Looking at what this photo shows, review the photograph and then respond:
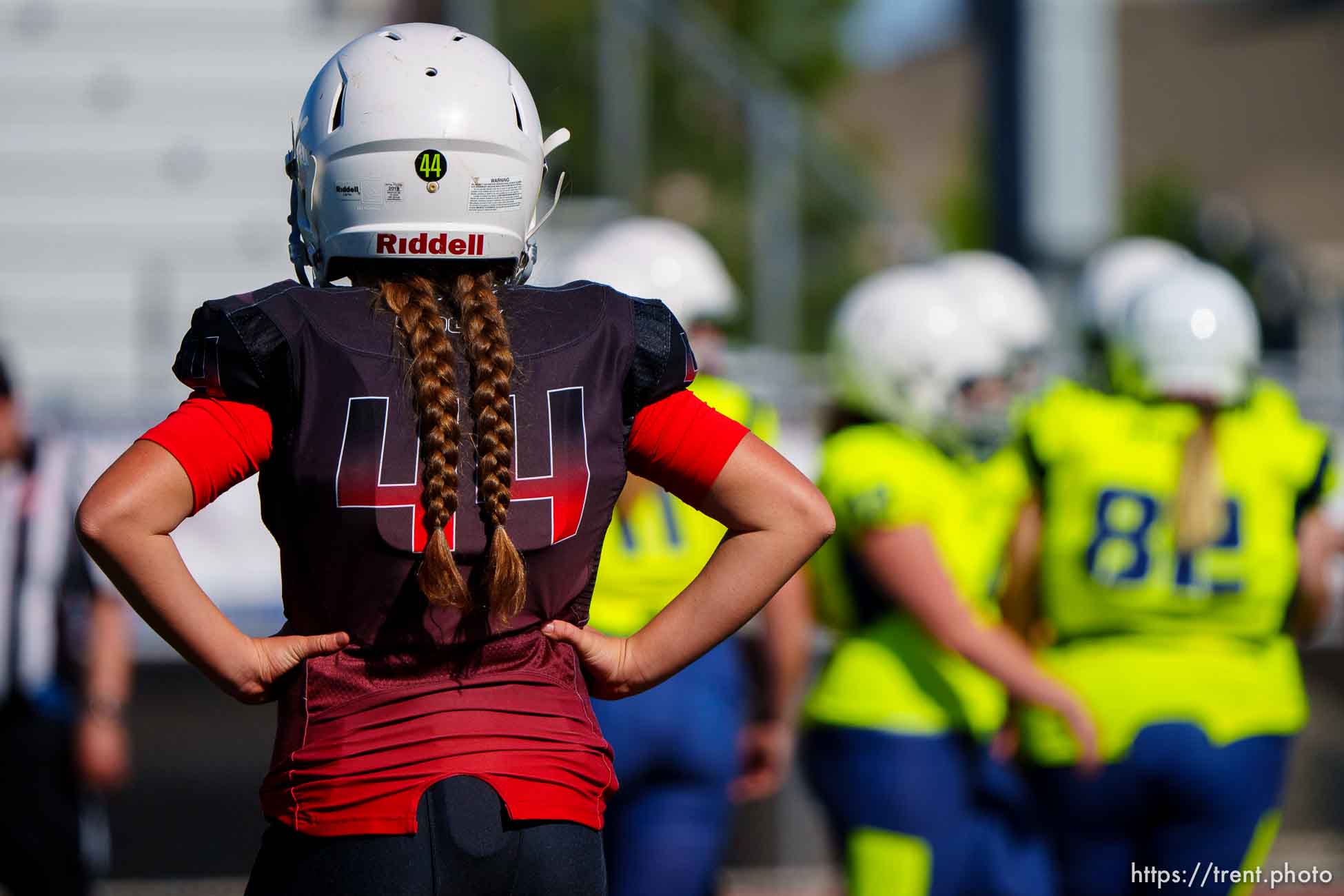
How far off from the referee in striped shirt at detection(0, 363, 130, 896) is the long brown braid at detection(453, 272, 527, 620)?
114 inches

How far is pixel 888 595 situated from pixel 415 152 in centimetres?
205

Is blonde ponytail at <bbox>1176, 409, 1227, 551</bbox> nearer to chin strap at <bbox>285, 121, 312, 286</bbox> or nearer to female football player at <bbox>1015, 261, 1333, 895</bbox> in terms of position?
female football player at <bbox>1015, 261, 1333, 895</bbox>

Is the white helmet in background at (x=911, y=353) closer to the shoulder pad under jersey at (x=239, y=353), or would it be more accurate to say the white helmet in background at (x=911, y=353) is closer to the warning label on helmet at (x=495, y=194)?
the warning label on helmet at (x=495, y=194)

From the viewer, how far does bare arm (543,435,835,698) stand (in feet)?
7.02

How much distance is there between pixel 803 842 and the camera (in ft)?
23.2

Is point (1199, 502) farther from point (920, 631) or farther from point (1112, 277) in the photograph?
point (1112, 277)

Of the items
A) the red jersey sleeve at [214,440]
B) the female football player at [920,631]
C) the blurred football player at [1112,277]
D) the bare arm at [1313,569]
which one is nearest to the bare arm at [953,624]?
the female football player at [920,631]

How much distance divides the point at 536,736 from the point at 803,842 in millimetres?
5245

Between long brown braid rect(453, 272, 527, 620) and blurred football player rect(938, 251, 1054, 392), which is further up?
blurred football player rect(938, 251, 1054, 392)

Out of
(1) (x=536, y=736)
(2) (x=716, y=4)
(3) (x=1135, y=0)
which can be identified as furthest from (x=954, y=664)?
(3) (x=1135, y=0)

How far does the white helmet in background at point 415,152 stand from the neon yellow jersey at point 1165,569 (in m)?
2.01

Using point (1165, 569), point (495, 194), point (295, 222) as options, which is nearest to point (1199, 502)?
point (1165, 569)

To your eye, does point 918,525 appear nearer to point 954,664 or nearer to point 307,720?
point 954,664

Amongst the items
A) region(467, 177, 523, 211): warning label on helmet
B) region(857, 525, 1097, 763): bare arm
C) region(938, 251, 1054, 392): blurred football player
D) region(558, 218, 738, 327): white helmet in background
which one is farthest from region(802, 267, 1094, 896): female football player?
region(467, 177, 523, 211): warning label on helmet
